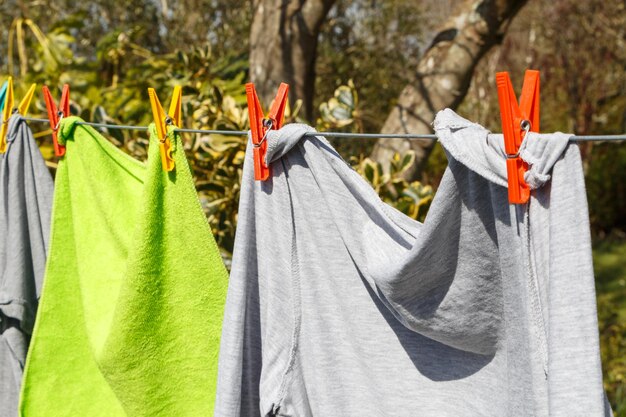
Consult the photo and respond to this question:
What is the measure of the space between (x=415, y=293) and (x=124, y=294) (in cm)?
49

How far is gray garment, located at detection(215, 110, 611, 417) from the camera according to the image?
2.64 ft

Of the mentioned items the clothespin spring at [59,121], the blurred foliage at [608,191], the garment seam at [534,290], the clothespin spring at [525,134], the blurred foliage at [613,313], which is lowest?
the blurred foliage at [613,313]

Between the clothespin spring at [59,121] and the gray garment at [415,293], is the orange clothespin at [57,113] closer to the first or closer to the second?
the clothespin spring at [59,121]

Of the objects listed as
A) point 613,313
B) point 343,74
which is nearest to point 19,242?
point 343,74

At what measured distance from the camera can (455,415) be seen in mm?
1006

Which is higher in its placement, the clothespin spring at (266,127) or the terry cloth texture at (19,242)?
the clothespin spring at (266,127)

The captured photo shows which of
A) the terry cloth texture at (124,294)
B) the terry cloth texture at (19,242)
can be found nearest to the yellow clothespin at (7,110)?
the terry cloth texture at (19,242)

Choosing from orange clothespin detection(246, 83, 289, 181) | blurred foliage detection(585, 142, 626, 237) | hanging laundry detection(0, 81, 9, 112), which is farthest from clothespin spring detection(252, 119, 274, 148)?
blurred foliage detection(585, 142, 626, 237)

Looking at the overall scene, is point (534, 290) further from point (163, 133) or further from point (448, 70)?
point (448, 70)

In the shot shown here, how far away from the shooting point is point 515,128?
84 centimetres

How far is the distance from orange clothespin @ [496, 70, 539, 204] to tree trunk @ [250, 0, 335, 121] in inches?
60.0

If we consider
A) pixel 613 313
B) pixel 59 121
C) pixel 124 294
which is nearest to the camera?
pixel 124 294

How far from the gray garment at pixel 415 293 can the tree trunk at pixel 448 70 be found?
116 cm

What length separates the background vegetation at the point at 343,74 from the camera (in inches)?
79.9
